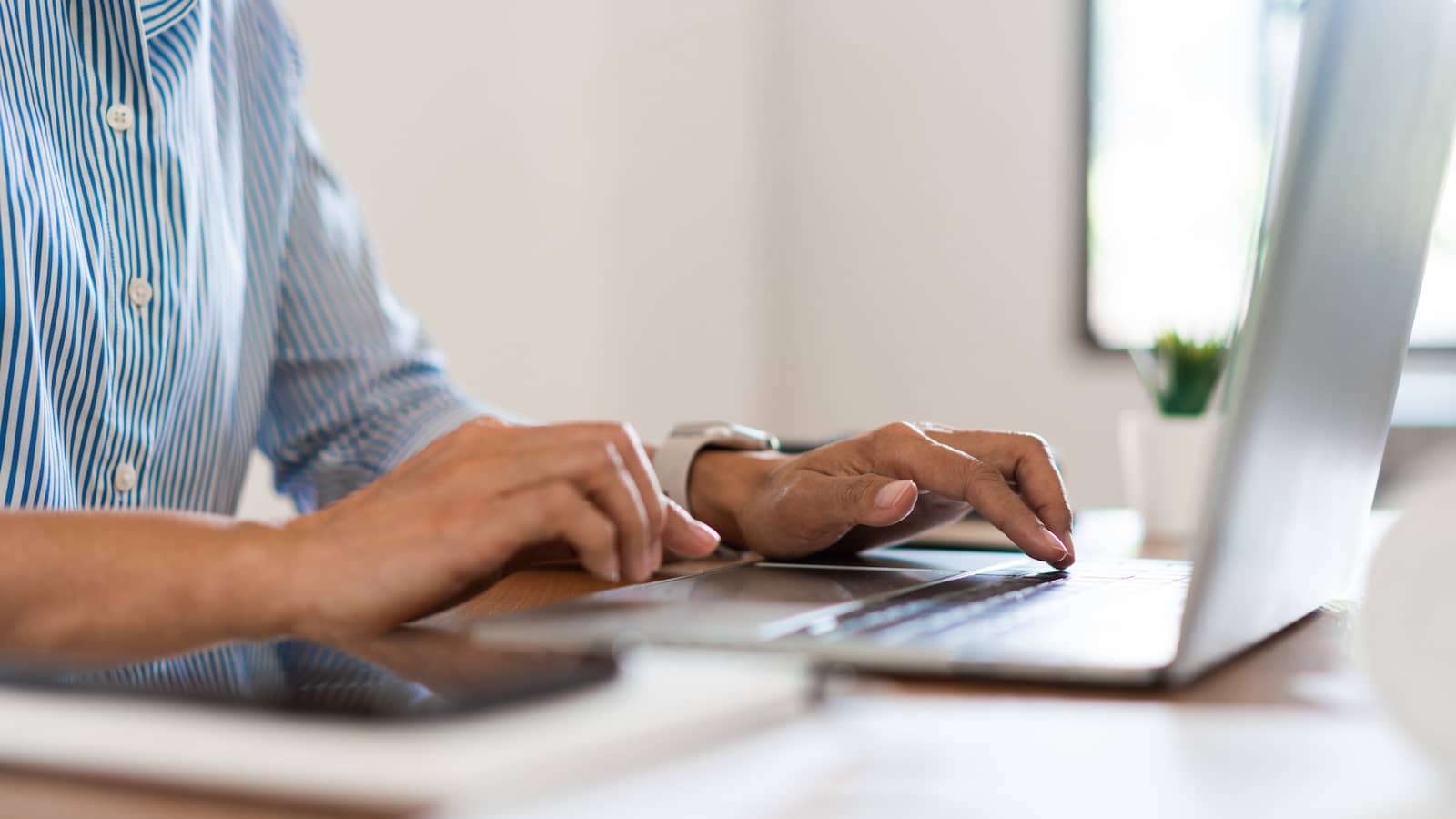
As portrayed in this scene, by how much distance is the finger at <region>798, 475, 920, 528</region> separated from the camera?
27.2 inches

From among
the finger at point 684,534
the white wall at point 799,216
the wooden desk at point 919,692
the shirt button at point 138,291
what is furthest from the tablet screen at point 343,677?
the white wall at point 799,216

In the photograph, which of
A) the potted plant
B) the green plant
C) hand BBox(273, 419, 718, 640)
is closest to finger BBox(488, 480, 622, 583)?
hand BBox(273, 419, 718, 640)

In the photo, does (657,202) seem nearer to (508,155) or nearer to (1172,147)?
(508,155)

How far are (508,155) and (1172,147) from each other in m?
1.65

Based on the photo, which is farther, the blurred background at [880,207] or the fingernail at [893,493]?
the blurred background at [880,207]

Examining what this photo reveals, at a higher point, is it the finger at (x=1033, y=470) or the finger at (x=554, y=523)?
the finger at (x=554, y=523)

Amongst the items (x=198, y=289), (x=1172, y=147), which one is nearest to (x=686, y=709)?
(x=198, y=289)

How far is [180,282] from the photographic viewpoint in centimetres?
92

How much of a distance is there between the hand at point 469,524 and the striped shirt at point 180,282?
0.39 meters

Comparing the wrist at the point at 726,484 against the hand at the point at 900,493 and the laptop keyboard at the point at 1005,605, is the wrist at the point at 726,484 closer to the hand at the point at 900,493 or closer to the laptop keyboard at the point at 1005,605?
the hand at the point at 900,493

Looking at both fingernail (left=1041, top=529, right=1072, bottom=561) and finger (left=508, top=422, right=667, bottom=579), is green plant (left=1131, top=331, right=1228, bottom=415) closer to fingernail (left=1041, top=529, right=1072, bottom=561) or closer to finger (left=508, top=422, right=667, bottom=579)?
fingernail (left=1041, top=529, right=1072, bottom=561)

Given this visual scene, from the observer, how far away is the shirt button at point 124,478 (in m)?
0.88

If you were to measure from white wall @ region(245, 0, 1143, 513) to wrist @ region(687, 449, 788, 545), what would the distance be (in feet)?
5.29

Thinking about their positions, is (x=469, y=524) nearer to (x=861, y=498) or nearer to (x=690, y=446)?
(x=861, y=498)
